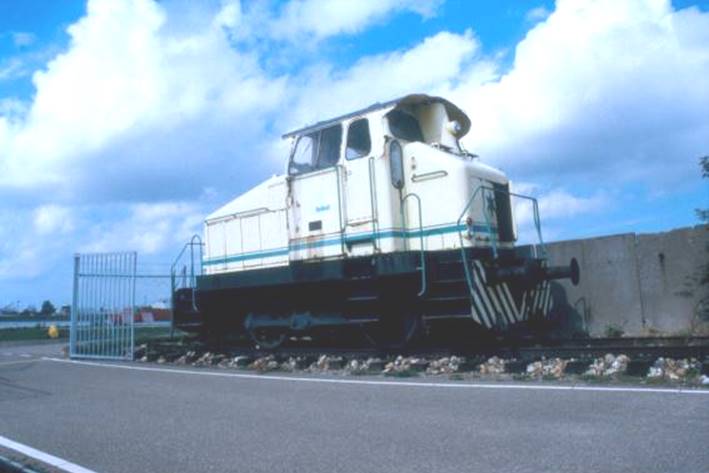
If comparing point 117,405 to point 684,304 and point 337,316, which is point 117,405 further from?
point 684,304

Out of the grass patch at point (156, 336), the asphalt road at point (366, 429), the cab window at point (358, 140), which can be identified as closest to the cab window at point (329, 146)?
the cab window at point (358, 140)

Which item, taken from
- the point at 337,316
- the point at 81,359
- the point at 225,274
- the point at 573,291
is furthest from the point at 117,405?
the point at 573,291

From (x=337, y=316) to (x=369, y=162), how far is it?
2578 millimetres

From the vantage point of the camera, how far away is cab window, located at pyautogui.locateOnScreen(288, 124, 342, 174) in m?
10.4

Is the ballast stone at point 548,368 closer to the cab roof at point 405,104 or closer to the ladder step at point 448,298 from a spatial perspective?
the ladder step at point 448,298

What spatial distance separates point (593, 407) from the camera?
5.52 meters

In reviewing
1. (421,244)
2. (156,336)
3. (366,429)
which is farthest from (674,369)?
(156,336)

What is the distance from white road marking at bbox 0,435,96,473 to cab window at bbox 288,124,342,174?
632 centimetres

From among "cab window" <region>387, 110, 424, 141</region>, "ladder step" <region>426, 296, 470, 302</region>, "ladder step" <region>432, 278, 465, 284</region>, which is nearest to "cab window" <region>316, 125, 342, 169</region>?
"cab window" <region>387, 110, 424, 141</region>

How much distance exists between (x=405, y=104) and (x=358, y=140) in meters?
1.06

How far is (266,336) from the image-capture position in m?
11.7

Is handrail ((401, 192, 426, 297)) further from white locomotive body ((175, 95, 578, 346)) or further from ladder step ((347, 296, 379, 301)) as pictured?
ladder step ((347, 296, 379, 301))

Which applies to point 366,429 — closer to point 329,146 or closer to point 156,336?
point 329,146

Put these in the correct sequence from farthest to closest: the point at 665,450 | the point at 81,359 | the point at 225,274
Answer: the point at 81,359 < the point at 225,274 < the point at 665,450
